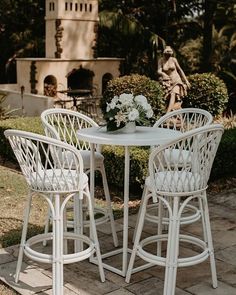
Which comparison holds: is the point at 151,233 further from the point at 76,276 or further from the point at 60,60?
the point at 60,60

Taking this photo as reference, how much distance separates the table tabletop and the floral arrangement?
0.08 m

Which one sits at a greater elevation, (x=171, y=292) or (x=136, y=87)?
(x=136, y=87)

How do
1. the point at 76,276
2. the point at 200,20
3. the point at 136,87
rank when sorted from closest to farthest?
the point at 76,276 < the point at 136,87 < the point at 200,20

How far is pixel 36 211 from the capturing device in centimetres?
541

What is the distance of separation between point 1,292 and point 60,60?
11135 mm

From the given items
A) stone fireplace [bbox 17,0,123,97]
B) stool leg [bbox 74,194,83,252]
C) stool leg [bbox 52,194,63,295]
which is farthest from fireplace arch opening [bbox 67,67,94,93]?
stool leg [bbox 52,194,63,295]

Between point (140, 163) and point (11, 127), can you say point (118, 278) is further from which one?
point (11, 127)

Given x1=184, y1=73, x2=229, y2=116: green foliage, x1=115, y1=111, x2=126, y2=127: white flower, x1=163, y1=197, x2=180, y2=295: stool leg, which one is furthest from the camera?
x1=184, y1=73, x2=229, y2=116: green foliage

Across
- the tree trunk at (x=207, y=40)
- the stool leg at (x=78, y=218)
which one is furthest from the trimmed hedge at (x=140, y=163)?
the tree trunk at (x=207, y=40)

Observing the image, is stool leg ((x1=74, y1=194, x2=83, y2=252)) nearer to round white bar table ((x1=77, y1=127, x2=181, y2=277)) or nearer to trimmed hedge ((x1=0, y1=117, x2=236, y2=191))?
round white bar table ((x1=77, y1=127, x2=181, y2=277))

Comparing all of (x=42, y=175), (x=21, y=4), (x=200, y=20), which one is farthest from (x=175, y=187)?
(x=200, y=20)

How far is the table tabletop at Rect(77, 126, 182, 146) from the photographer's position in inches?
134

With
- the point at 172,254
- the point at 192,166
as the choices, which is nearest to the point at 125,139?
the point at 192,166

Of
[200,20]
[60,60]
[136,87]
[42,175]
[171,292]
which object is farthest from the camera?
[200,20]
